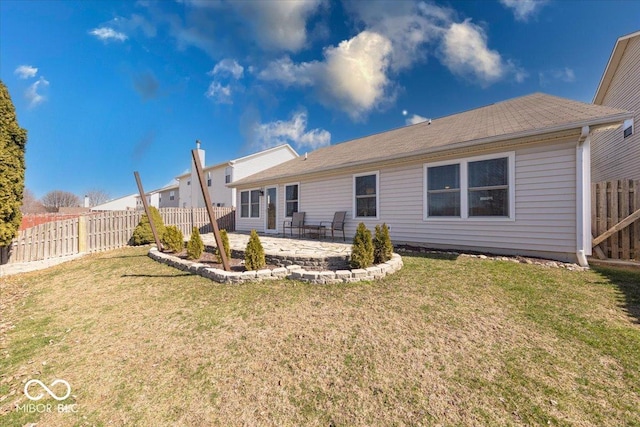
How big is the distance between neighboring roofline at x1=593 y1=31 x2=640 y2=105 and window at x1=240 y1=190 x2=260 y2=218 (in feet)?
48.0

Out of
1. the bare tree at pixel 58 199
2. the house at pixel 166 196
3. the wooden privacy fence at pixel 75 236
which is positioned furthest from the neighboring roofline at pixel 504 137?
the bare tree at pixel 58 199

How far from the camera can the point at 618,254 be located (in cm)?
591

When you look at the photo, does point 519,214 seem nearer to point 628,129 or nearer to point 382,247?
point 382,247

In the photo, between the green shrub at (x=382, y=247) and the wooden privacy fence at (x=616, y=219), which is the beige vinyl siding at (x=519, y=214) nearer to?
the wooden privacy fence at (x=616, y=219)

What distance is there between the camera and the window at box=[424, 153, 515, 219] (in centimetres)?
615

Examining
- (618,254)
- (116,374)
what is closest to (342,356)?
(116,374)

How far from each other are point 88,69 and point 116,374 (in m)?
14.0

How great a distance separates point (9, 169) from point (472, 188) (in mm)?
12370

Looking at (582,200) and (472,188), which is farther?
(472,188)

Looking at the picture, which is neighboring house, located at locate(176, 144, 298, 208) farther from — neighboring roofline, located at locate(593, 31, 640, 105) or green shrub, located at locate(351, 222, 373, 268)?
neighboring roofline, located at locate(593, 31, 640, 105)

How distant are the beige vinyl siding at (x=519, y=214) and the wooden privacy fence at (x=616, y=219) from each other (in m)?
1.51

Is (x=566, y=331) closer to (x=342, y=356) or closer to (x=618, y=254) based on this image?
(x=342, y=356)

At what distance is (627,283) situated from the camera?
4.41 m

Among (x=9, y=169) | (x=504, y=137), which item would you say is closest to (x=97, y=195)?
(x=9, y=169)
